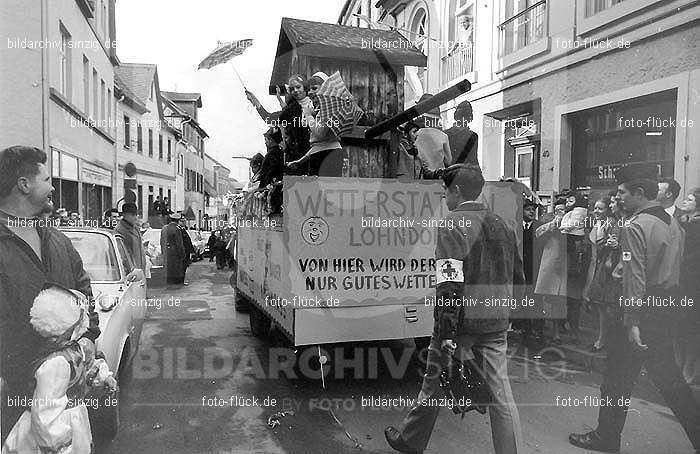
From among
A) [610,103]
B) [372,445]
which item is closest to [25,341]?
[372,445]

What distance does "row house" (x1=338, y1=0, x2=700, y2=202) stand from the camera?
6.81m

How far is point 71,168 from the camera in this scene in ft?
15.3

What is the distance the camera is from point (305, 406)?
4871mm

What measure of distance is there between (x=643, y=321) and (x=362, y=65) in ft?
15.2

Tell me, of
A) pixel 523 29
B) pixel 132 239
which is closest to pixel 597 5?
pixel 523 29

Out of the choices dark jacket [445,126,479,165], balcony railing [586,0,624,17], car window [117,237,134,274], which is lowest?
car window [117,237,134,274]

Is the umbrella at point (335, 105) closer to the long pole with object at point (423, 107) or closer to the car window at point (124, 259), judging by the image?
the long pole with object at point (423, 107)

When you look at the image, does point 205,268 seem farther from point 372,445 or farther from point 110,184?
point 372,445

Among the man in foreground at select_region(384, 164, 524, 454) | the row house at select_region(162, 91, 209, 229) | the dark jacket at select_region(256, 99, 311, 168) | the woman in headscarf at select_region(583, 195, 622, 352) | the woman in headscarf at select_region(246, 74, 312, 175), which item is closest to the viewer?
the man in foreground at select_region(384, 164, 524, 454)

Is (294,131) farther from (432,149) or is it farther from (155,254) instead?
(155,254)

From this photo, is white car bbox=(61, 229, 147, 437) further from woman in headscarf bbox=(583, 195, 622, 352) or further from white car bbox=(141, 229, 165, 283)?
white car bbox=(141, 229, 165, 283)

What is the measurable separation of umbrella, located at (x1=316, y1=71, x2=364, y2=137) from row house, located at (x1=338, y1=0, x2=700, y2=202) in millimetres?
4005

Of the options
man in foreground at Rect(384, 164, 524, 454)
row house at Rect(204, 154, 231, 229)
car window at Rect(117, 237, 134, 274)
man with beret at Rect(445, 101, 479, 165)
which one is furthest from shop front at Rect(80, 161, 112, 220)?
row house at Rect(204, 154, 231, 229)

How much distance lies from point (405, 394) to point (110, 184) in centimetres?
430
